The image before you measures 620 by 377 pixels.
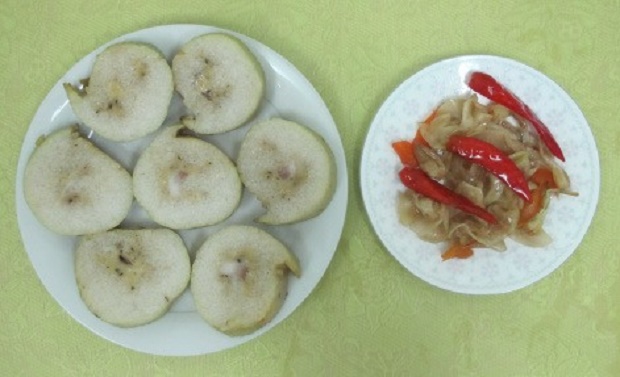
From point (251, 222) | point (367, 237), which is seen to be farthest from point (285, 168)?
point (367, 237)

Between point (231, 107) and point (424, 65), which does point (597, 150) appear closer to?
point (424, 65)

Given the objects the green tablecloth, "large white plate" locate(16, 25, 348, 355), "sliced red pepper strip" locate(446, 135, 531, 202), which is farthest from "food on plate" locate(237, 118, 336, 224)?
"sliced red pepper strip" locate(446, 135, 531, 202)

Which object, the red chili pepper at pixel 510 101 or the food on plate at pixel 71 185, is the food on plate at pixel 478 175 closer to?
the red chili pepper at pixel 510 101

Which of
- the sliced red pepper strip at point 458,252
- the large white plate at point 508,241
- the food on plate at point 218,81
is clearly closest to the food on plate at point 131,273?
the food on plate at point 218,81

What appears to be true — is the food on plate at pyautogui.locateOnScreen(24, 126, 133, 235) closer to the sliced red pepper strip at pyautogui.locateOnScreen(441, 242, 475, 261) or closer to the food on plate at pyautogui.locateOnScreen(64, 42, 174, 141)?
the food on plate at pyautogui.locateOnScreen(64, 42, 174, 141)

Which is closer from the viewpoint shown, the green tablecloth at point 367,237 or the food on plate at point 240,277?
the food on plate at point 240,277

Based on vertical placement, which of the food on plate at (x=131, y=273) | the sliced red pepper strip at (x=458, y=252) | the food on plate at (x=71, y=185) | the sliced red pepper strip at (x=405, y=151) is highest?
the sliced red pepper strip at (x=405, y=151)
